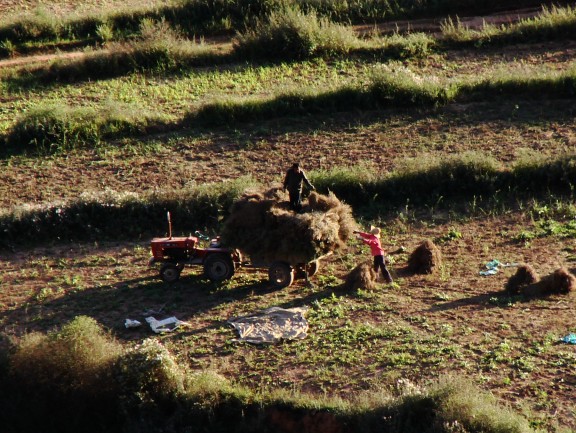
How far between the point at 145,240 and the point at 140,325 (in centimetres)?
325

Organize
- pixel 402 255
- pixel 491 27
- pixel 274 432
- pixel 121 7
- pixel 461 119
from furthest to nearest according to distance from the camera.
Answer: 1. pixel 121 7
2. pixel 491 27
3. pixel 461 119
4. pixel 402 255
5. pixel 274 432

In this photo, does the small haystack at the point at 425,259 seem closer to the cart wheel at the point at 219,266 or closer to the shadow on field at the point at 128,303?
the shadow on field at the point at 128,303

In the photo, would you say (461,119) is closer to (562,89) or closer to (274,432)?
(562,89)

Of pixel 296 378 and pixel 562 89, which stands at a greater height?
pixel 562 89

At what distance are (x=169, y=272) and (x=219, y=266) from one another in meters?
0.88

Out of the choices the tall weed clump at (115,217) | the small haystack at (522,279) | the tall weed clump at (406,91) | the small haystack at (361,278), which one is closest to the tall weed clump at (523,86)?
the tall weed clump at (406,91)

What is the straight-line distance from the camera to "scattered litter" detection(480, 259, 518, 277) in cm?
1698

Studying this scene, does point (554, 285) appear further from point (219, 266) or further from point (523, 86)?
point (523, 86)

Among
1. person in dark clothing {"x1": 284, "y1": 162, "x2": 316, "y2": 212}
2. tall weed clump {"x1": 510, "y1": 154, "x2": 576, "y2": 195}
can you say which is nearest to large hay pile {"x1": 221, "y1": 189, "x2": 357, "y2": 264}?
person in dark clothing {"x1": 284, "y1": 162, "x2": 316, "y2": 212}

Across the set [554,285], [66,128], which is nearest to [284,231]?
[554,285]

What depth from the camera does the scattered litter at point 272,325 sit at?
50.5 feet

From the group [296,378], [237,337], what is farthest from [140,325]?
[296,378]

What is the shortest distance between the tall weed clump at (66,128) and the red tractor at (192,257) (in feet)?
19.8

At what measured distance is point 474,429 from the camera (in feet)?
42.7
